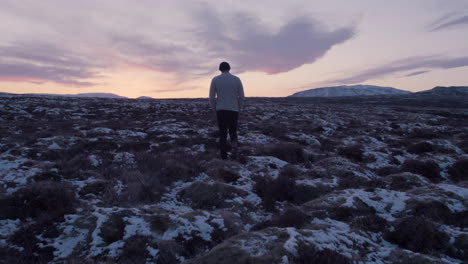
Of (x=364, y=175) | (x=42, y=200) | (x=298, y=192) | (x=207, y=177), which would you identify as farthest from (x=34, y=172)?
(x=364, y=175)

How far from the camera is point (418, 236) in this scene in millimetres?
4012

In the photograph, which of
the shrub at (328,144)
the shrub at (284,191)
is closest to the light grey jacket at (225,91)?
the shrub at (284,191)

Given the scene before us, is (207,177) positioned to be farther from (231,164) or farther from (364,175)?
(364,175)

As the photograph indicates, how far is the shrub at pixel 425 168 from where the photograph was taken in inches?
340

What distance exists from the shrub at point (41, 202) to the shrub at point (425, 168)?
1094cm

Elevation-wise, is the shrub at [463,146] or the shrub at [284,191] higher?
the shrub at [284,191]

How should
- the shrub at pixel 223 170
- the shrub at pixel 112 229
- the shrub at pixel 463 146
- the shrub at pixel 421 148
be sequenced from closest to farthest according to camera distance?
the shrub at pixel 112 229 → the shrub at pixel 223 170 → the shrub at pixel 421 148 → the shrub at pixel 463 146

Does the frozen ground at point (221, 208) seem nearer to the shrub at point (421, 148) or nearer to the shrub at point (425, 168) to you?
the shrub at point (425, 168)

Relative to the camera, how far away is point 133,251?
12.7 feet

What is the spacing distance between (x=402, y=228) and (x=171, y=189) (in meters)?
5.41

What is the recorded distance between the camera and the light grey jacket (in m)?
8.80

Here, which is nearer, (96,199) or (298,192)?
(96,199)

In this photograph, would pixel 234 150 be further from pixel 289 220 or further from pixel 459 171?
pixel 459 171

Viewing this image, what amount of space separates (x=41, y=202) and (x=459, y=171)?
13.0m
